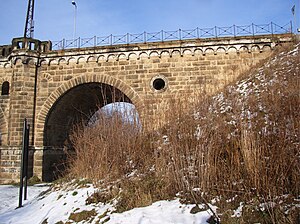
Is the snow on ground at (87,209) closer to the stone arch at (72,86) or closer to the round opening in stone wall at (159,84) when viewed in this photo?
the stone arch at (72,86)

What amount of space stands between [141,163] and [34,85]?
33.5 feet

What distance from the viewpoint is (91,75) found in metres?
14.4

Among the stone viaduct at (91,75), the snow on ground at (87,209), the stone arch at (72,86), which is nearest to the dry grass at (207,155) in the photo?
the snow on ground at (87,209)

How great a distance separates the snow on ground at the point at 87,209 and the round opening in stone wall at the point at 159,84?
7.79m

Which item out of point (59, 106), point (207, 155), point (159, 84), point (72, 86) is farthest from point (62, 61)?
point (207, 155)

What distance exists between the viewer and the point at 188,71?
1380cm

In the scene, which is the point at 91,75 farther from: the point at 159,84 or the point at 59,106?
the point at 159,84

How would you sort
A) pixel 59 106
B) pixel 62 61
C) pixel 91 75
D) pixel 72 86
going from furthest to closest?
pixel 59 106
pixel 62 61
pixel 72 86
pixel 91 75

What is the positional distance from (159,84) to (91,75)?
3.59m

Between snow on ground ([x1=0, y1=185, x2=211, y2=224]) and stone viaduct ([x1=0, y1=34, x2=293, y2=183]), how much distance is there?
5770mm

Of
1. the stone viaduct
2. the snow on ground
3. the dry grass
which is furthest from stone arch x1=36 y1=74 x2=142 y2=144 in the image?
the dry grass

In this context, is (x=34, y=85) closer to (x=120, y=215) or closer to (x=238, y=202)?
(x=120, y=215)

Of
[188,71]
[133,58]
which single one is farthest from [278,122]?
[133,58]

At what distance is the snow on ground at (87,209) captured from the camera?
4406 mm
